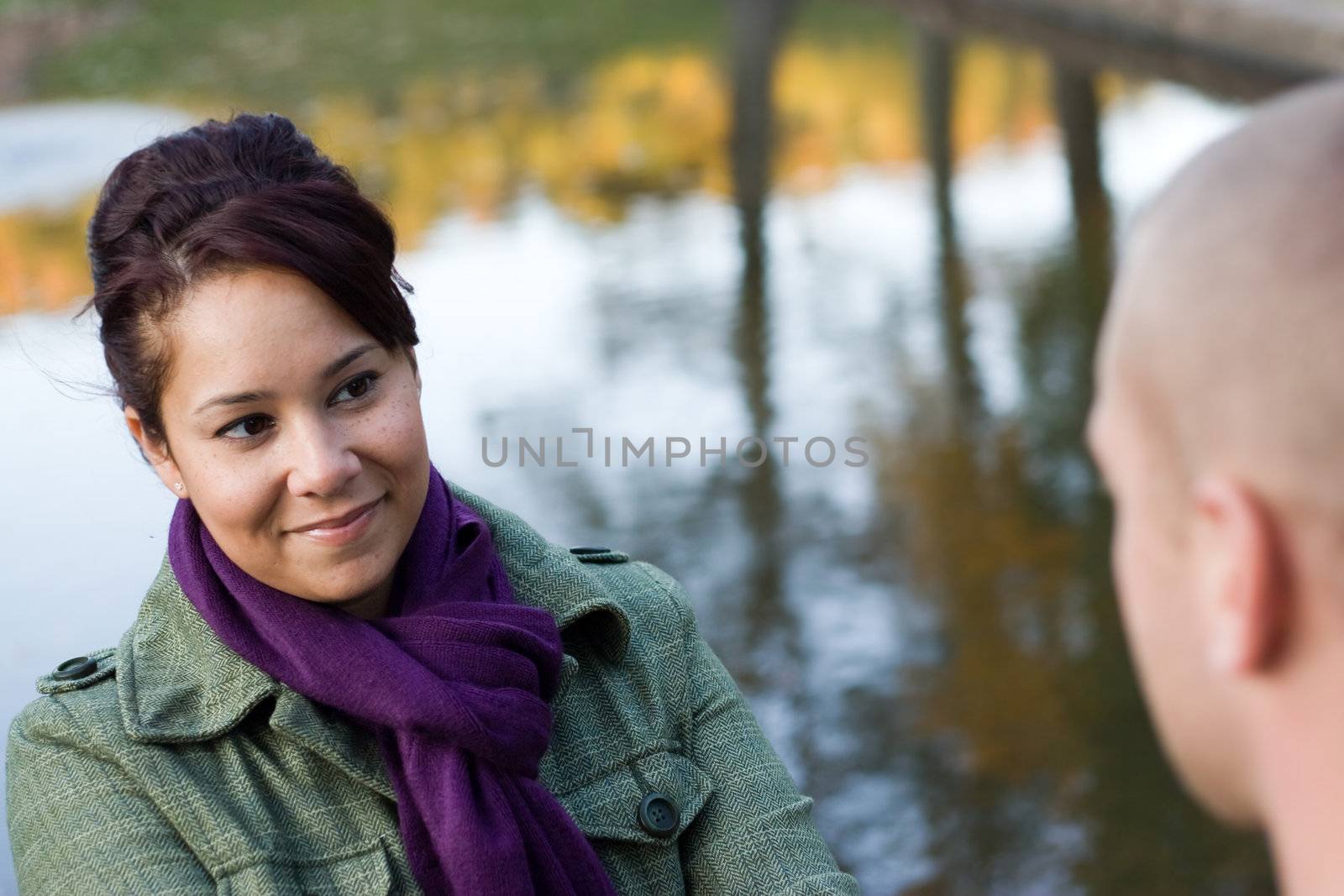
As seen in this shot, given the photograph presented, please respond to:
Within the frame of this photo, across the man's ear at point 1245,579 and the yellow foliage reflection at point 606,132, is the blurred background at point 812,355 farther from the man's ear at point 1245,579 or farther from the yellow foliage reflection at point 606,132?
the man's ear at point 1245,579

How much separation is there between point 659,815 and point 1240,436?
1.35 m

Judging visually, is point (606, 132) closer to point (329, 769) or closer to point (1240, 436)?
point (329, 769)

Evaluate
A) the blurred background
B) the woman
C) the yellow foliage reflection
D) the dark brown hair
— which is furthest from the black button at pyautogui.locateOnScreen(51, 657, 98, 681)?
the yellow foliage reflection

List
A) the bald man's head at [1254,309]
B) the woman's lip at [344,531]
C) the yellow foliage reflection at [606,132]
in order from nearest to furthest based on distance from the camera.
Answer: the bald man's head at [1254,309], the woman's lip at [344,531], the yellow foliage reflection at [606,132]

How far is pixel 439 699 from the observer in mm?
2041

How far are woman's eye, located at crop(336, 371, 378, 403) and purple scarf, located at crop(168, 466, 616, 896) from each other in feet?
0.84

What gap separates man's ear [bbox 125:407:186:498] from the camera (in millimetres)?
2152

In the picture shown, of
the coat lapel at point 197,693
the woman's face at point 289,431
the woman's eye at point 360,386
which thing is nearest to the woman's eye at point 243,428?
the woman's face at point 289,431

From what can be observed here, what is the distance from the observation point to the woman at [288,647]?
6.54 ft

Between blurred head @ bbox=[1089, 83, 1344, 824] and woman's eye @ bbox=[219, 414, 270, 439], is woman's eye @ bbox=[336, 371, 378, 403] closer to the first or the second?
woman's eye @ bbox=[219, 414, 270, 439]

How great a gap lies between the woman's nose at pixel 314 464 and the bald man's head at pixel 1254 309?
119 centimetres

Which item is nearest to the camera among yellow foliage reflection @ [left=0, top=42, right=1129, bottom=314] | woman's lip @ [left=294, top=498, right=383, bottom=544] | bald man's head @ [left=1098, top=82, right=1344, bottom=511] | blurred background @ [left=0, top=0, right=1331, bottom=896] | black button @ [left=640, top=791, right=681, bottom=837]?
bald man's head @ [left=1098, top=82, right=1344, bottom=511]

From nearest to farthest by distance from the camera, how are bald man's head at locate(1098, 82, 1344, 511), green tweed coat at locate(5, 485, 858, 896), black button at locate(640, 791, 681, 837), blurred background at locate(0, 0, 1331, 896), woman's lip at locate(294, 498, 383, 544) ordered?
bald man's head at locate(1098, 82, 1344, 511) → green tweed coat at locate(5, 485, 858, 896) → woman's lip at locate(294, 498, 383, 544) → black button at locate(640, 791, 681, 837) → blurred background at locate(0, 0, 1331, 896)

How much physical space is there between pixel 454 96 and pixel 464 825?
12258mm
